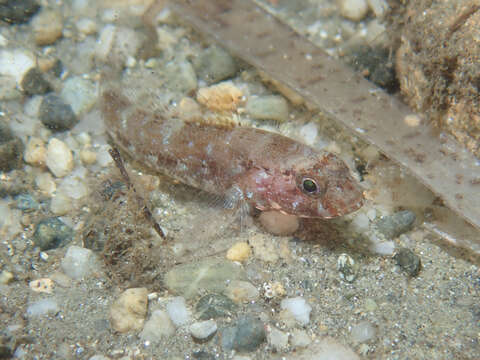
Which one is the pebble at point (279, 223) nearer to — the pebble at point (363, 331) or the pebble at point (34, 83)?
the pebble at point (363, 331)

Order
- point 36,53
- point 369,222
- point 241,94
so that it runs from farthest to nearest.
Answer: point 36,53
point 241,94
point 369,222

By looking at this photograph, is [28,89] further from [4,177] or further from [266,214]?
[266,214]

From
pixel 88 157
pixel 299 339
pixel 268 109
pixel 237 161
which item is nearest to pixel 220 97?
pixel 268 109

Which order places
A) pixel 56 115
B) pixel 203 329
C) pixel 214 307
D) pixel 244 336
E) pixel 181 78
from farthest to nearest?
pixel 181 78, pixel 56 115, pixel 214 307, pixel 203 329, pixel 244 336

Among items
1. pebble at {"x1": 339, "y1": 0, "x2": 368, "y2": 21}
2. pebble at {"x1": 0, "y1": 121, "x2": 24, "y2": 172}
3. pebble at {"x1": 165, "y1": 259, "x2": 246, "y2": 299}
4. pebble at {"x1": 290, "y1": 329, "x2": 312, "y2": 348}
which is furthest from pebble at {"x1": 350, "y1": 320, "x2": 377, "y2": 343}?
pebble at {"x1": 339, "y1": 0, "x2": 368, "y2": 21}

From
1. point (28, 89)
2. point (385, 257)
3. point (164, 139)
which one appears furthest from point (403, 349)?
point (28, 89)

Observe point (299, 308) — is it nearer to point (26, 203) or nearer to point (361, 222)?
point (361, 222)

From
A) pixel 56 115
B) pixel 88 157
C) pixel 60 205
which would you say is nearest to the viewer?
pixel 60 205
